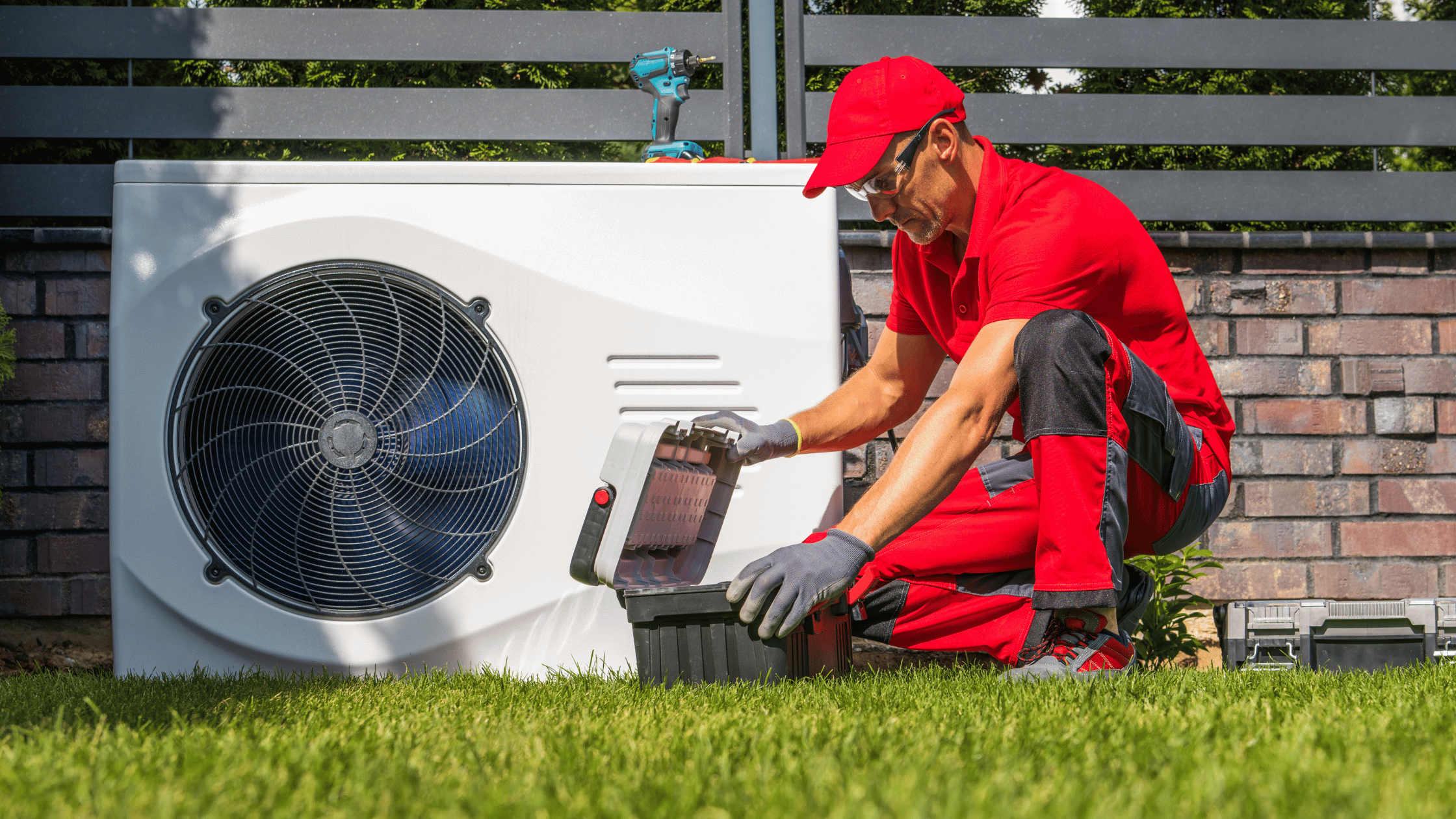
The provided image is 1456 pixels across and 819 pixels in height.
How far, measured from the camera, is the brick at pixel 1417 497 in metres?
3.04

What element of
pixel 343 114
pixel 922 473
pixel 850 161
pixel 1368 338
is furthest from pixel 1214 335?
pixel 343 114

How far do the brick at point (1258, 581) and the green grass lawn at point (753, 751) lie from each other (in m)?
1.37

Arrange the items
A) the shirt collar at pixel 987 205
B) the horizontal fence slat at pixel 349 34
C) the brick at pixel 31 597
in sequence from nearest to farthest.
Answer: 1. the shirt collar at pixel 987 205
2. the brick at pixel 31 597
3. the horizontal fence slat at pixel 349 34

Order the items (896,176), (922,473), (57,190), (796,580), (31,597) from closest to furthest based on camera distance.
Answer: (796,580) → (922,473) → (896,176) → (31,597) → (57,190)

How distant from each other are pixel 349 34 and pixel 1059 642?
2787 mm

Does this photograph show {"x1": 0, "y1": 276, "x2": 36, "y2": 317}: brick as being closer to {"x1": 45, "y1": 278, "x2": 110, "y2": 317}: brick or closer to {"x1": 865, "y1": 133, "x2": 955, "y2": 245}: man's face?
{"x1": 45, "y1": 278, "x2": 110, "y2": 317}: brick

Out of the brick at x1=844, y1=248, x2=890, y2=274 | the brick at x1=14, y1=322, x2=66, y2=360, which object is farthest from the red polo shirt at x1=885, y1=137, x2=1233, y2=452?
the brick at x1=14, y1=322, x2=66, y2=360

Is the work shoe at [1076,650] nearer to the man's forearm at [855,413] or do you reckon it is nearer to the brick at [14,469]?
the man's forearm at [855,413]

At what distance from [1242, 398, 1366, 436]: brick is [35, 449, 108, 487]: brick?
3339 mm

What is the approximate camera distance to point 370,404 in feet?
6.31

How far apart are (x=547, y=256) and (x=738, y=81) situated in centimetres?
136

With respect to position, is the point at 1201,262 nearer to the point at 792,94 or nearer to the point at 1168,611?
the point at 1168,611

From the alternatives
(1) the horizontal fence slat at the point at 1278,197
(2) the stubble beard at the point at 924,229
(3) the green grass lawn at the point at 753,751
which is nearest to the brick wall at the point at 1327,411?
(1) the horizontal fence slat at the point at 1278,197

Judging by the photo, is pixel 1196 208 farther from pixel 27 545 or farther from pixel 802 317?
pixel 27 545
